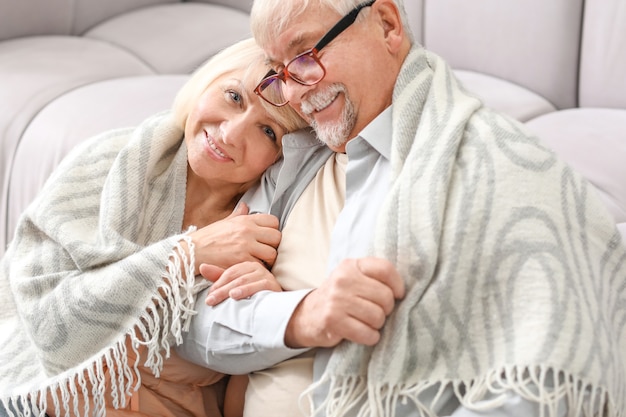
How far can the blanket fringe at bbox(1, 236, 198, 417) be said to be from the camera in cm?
150

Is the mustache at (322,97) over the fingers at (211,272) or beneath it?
over

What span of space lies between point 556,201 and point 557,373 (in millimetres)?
253

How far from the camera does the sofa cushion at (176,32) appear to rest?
3.07 metres

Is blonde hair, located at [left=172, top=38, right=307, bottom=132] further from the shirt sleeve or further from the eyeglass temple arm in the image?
the shirt sleeve

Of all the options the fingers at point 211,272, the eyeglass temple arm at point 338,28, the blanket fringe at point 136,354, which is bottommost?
the blanket fringe at point 136,354

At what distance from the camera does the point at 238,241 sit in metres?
1.54

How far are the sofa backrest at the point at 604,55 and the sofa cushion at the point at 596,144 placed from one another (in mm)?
72

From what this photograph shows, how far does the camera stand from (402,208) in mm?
1277

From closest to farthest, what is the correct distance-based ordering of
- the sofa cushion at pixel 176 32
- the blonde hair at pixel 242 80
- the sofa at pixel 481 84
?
the blonde hair at pixel 242 80 < the sofa at pixel 481 84 < the sofa cushion at pixel 176 32

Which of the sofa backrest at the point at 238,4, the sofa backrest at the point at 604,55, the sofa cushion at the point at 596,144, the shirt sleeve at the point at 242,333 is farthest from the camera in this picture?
the sofa backrest at the point at 238,4

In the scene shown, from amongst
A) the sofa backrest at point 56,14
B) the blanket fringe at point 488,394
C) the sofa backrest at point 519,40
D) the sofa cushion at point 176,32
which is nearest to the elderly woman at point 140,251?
the blanket fringe at point 488,394

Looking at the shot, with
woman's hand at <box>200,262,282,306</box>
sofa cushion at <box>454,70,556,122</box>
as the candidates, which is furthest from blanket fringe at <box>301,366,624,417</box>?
sofa cushion at <box>454,70,556,122</box>

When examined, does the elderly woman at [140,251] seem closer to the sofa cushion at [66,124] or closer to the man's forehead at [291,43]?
the man's forehead at [291,43]

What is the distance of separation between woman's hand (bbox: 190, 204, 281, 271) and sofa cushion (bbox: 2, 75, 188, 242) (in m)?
0.78
